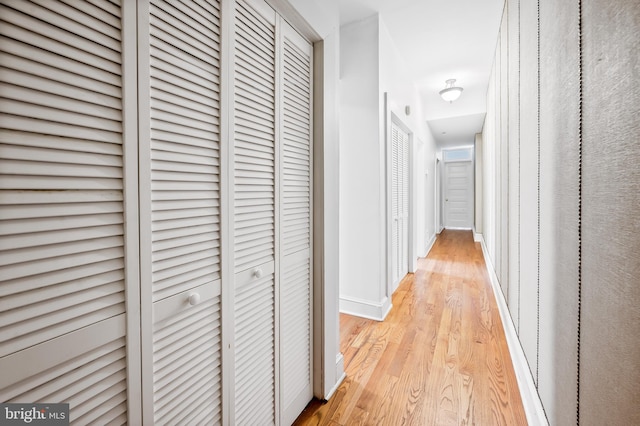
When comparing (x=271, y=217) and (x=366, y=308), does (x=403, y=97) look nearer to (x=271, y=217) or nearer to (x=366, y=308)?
(x=366, y=308)

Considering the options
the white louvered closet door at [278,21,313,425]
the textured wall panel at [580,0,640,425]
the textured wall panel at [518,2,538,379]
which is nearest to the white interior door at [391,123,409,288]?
the textured wall panel at [518,2,538,379]

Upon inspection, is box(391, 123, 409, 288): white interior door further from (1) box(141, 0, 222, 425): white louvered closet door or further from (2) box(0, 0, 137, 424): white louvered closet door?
(2) box(0, 0, 137, 424): white louvered closet door

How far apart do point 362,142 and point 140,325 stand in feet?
7.70

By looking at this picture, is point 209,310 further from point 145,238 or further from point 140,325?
point 145,238

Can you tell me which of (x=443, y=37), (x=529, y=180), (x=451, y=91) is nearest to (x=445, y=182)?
(x=451, y=91)

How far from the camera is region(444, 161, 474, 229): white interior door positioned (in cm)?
900

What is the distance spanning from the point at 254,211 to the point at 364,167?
68.7 inches

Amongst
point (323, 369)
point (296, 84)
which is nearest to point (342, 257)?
point (323, 369)

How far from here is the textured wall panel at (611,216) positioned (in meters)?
0.63

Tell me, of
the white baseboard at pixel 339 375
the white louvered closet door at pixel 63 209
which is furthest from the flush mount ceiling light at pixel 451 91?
the white louvered closet door at pixel 63 209

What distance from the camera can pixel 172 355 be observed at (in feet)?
2.78

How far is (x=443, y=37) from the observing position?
3014mm

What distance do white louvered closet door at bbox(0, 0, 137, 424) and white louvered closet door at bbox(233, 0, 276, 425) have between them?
16.2 inches

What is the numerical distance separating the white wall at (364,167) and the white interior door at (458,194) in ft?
23.7
